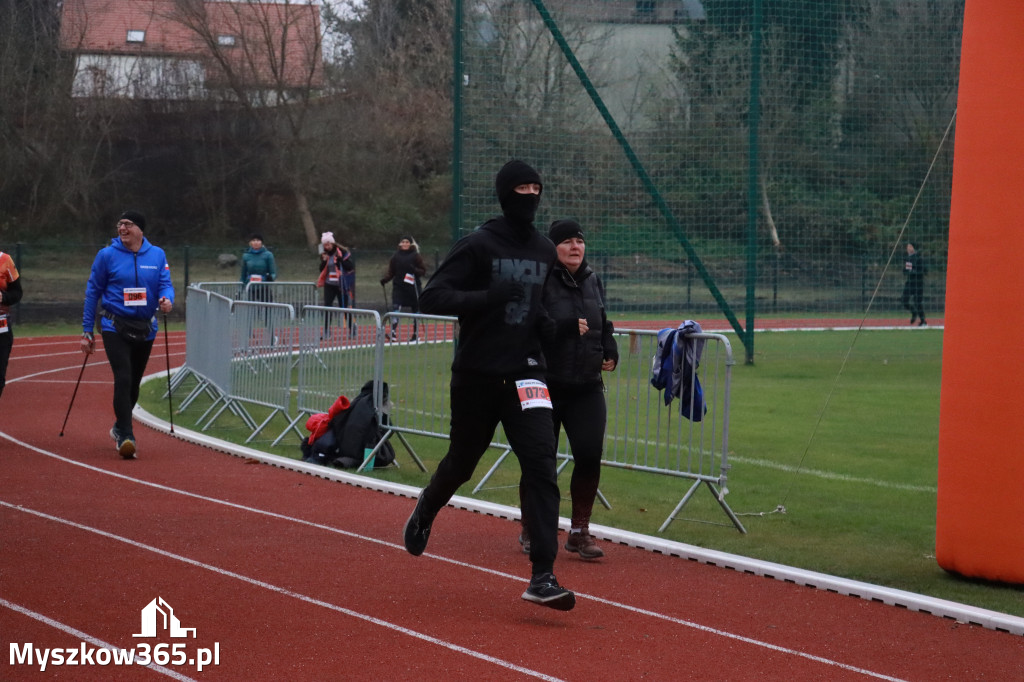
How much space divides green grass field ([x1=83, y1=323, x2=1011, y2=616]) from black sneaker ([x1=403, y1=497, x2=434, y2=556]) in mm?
1457

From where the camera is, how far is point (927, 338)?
2417 cm

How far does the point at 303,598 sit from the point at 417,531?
28.8 inches

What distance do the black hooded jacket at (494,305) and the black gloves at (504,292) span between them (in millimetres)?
27

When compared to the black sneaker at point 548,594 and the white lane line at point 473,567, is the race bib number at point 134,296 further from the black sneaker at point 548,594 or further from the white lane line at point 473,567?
the black sneaker at point 548,594

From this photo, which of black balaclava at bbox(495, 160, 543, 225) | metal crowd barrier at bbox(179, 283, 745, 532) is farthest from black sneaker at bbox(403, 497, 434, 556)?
metal crowd barrier at bbox(179, 283, 745, 532)

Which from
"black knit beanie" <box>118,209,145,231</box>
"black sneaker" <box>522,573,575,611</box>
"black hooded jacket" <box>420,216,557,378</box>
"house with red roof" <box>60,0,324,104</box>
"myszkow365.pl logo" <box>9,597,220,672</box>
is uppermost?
"house with red roof" <box>60,0,324,104</box>

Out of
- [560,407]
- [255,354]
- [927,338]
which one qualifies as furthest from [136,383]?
[927,338]

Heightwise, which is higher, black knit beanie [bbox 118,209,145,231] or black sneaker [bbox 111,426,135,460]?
black knit beanie [bbox 118,209,145,231]

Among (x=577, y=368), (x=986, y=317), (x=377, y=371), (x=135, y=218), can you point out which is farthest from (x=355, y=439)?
(x=986, y=317)

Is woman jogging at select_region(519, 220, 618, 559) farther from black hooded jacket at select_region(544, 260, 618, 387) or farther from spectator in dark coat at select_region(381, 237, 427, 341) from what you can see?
spectator in dark coat at select_region(381, 237, 427, 341)

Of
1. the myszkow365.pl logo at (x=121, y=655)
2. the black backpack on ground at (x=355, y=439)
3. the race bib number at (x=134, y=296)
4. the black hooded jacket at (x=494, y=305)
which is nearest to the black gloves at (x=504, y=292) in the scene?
the black hooded jacket at (x=494, y=305)

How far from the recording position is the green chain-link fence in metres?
18.8

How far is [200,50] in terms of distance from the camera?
43.6 meters

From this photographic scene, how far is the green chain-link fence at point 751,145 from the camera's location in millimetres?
18750
